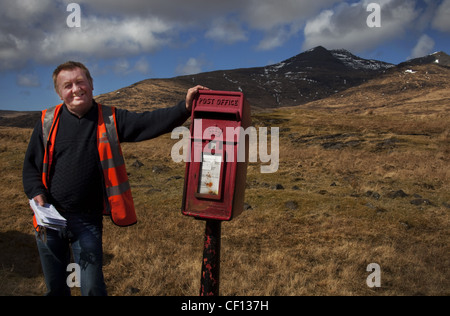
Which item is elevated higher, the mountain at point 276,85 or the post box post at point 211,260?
the mountain at point 276,85

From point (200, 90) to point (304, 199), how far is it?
699cm

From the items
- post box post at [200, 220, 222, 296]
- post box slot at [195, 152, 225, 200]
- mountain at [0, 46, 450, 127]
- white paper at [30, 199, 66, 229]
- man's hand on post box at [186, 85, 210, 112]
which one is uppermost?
mountain at [0, 46, 450, 127]

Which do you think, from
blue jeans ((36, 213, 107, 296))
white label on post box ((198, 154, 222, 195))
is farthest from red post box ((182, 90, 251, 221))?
blue jeans ((36, 213, 107, 296))

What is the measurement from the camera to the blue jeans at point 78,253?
2.50m

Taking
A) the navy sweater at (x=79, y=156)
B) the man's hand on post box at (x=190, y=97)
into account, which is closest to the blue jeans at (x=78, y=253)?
the navy sweater at (x=79, y=156)

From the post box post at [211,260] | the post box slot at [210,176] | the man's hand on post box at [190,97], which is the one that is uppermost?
the man's hand on post box at [190,97]

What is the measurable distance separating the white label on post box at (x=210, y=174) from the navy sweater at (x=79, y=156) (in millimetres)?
423

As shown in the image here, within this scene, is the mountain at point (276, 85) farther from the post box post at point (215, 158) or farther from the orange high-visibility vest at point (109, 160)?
the post box post at point (215, 158)

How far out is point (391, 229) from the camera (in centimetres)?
696

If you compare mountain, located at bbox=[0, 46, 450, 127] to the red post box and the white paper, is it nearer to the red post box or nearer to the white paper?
the white paper

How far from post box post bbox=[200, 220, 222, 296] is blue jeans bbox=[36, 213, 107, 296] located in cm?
86

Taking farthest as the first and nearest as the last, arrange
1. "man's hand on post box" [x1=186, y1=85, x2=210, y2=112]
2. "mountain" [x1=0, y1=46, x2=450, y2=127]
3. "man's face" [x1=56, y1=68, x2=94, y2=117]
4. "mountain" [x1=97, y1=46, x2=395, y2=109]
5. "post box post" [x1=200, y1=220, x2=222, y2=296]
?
"mountain" [x1=97, y1=46, x2=395, y2=109]
"mountain" [x1=0, y1=46, x2=450, y2=127]
"post box post" [x1=200, y1=220, x2=222, y2=296]
"man's hand on post box" [x1=186, y1=85, x2=210, y2=112]
"man's face" [x1=56, y1=68, x2=94, y2=117]

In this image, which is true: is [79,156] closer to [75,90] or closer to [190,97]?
[75,90]

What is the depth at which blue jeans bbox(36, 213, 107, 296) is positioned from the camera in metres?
2.50
